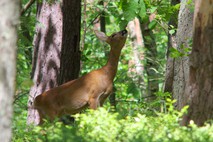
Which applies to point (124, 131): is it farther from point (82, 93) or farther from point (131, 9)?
point (82, 93)

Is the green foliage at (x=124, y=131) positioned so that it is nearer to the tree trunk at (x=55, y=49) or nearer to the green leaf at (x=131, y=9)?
the green leaf at (x=131, y=9)

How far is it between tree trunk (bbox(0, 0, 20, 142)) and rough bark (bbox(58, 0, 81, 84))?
6.50 metres

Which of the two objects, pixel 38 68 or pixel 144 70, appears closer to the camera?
pixel 38 68

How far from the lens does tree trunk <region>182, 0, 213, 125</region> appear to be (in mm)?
7145

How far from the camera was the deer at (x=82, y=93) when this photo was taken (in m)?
11.1

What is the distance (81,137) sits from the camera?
6.09 meters

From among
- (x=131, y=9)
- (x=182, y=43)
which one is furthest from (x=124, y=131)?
(x=182, y=43)

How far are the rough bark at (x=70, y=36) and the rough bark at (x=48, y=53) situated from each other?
0.19 meters

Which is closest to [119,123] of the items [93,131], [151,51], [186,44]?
[93,131]

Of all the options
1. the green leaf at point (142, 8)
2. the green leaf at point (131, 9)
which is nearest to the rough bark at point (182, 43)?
the green leaf at point (142, 8)

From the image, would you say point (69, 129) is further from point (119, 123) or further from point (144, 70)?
point (144, 70)

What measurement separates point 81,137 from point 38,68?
6.00m

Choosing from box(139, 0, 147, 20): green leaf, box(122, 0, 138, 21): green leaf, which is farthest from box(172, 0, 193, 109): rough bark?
box(122, 0, 138, 21): green leaf

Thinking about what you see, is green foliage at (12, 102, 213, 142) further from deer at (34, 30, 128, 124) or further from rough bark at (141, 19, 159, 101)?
rough bark at (141, 19, 159, 101)
